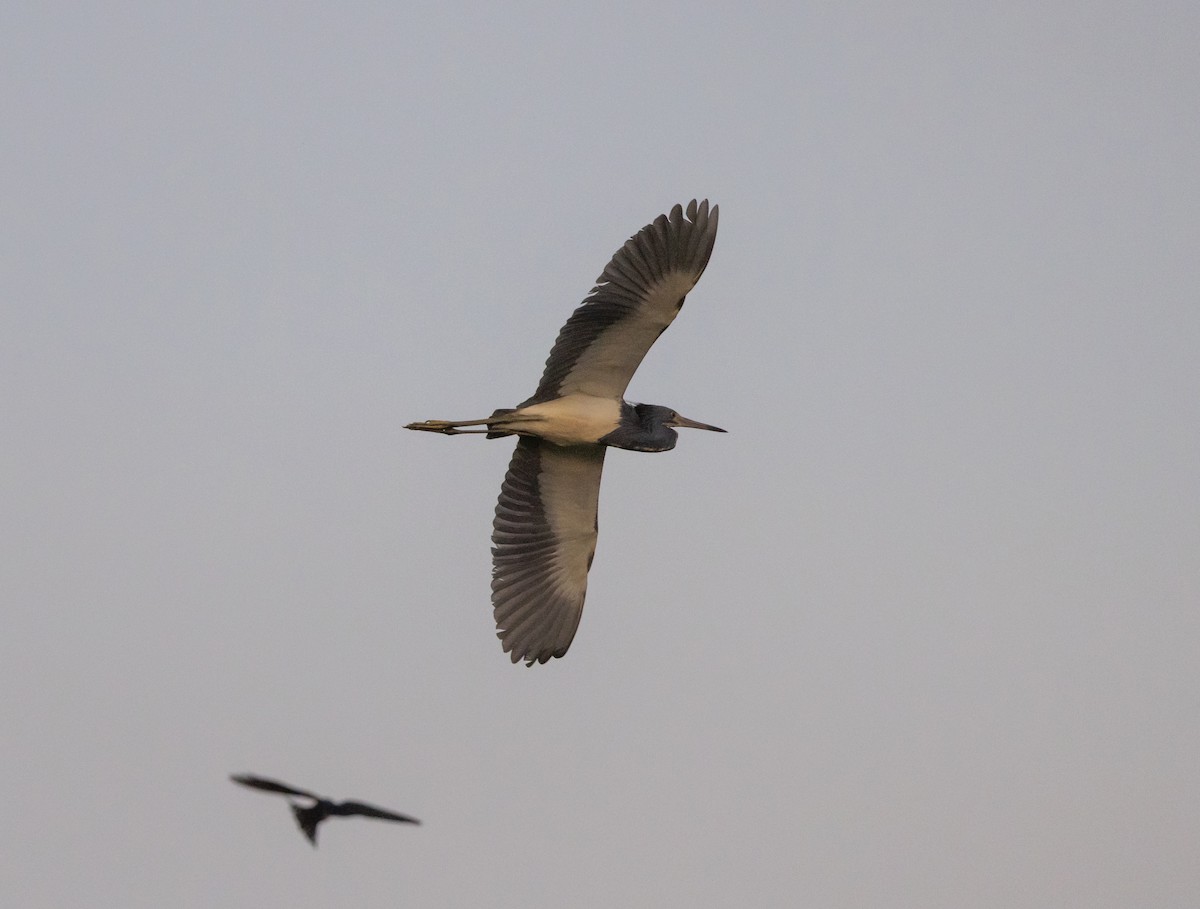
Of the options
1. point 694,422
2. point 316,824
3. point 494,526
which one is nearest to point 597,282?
point 694,422

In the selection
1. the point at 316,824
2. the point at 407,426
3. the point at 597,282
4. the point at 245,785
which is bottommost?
the point at 316,824

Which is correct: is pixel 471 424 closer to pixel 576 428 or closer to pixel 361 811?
pixel 576 428

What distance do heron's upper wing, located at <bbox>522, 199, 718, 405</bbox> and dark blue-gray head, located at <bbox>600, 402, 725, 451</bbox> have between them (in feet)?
1.14

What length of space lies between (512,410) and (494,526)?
134cm

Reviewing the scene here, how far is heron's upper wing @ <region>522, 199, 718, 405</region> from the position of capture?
11734 millimetres

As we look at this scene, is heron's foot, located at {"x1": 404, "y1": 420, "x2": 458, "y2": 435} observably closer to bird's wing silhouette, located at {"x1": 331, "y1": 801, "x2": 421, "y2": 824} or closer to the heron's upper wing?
the heron's upper wing

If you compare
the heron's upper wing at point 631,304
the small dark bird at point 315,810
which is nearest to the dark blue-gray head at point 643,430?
the heron's upper wing at point 631,304

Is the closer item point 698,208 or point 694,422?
point 698,208

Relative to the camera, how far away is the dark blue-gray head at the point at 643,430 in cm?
1248

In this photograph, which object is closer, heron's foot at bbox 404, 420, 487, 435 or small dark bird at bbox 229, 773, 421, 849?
small dark bird at bbox 229, 773, 421, 849

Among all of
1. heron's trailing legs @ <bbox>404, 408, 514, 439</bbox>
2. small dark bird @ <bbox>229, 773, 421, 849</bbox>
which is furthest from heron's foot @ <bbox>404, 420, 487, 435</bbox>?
small dark bird @ <bbox>229, 773, 421, 849</bbox>

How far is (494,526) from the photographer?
13.2 meters

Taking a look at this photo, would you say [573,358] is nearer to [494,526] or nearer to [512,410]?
[512,410]

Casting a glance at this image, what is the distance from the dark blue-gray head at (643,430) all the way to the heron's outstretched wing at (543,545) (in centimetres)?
50
